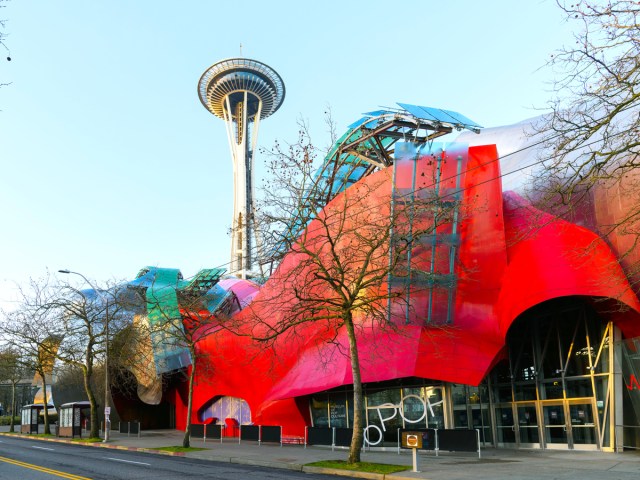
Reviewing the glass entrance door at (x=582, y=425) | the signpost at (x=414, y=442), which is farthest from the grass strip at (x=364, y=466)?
the glass entrance door at (x=582, y=425)

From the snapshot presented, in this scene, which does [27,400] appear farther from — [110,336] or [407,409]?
[407,409]

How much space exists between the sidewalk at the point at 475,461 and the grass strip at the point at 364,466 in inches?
9.3

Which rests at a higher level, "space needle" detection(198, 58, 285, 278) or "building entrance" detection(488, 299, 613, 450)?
"space needle" detection(198, 58, 285, 278)

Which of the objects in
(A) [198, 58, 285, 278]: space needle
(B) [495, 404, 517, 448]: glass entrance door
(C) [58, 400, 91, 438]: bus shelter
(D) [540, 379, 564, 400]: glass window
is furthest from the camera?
(A) [198, 58, 285, 278]: space needle

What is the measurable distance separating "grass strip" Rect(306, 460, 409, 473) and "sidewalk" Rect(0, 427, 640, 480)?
24 cm

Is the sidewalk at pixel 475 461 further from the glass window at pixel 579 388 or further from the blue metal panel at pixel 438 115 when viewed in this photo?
the blue metal panel at pixel 438 115

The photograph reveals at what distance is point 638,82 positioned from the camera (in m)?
10.3

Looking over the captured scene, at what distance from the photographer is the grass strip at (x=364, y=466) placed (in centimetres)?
1540

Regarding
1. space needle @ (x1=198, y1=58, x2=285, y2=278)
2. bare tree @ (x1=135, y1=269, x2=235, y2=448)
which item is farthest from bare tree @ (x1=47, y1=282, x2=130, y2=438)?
space needle @ (x1=198, y1=58, x2=285, y2=278)

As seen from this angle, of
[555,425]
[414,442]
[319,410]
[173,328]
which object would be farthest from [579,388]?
[173,328]

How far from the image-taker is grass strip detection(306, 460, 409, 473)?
15397mm

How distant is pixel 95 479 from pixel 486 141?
22535mm

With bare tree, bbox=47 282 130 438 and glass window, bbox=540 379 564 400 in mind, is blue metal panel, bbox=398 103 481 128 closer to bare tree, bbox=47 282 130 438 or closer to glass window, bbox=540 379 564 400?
glass window, bbox=540 379 564 400

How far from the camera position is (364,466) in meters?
16.1
